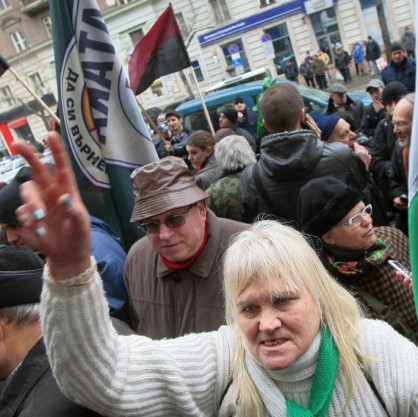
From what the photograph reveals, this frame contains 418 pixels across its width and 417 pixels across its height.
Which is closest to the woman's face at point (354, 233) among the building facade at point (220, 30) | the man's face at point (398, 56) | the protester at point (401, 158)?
the protester at point (401, 158)

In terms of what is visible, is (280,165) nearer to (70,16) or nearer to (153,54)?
(70,16)

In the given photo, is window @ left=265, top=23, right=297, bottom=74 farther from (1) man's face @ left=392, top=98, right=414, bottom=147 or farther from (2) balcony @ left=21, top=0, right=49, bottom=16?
(1) man's face @ left=392, top=98, right=414, bottom=147

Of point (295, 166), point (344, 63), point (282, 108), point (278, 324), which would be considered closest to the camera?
point (278, 324)

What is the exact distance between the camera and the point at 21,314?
139 centimetres

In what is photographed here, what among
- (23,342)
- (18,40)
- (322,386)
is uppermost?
(18,40)

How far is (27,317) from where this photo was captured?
1.40m

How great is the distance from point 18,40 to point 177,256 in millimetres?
37783

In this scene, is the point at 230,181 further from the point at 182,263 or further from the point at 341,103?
the point at 341,103

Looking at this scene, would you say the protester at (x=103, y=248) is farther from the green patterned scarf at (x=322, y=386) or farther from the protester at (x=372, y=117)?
the protester at (x=372, y=117)

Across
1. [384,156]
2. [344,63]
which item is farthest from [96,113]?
[344,63]

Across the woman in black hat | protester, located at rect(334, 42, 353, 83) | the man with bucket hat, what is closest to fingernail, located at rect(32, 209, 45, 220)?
the man with bucket hat

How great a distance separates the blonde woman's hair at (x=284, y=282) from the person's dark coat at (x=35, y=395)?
447 millimetres

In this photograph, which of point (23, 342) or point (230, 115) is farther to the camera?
point (230, 115)

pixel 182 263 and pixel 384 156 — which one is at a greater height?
pixel 182 263
